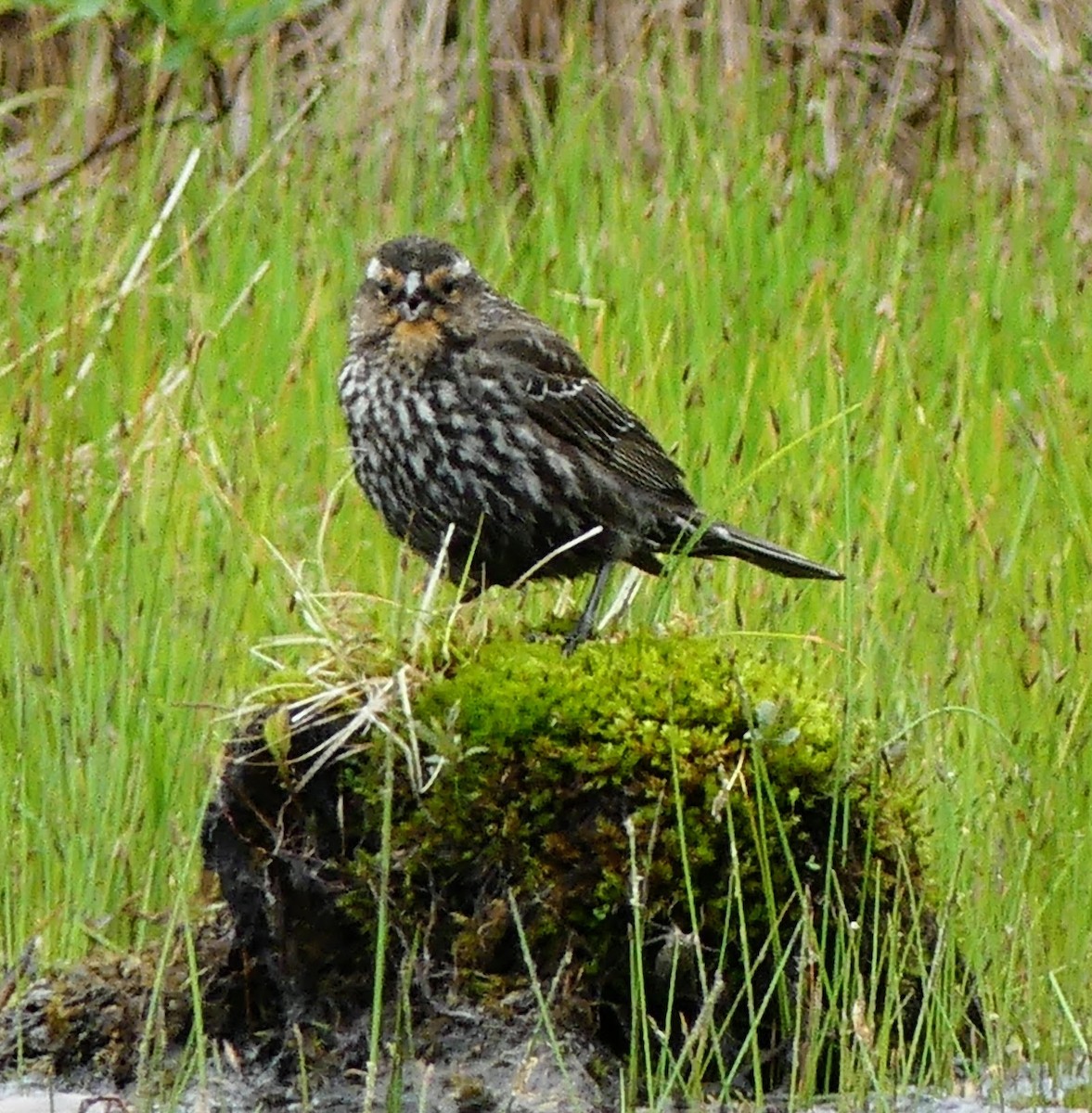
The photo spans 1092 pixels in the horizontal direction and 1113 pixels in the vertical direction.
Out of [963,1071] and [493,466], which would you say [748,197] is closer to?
[493,466]

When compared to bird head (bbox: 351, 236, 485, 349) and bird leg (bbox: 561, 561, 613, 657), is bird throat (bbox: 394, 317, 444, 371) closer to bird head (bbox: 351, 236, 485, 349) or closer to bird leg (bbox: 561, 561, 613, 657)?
bird head (bbox: 351, 236, 485, 349)

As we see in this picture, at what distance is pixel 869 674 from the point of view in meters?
3.74

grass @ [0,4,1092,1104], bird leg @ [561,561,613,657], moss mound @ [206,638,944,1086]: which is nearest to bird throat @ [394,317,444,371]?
grass @ [0,4,1092,1104]

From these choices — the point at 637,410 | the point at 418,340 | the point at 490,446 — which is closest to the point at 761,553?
the point at 490,446

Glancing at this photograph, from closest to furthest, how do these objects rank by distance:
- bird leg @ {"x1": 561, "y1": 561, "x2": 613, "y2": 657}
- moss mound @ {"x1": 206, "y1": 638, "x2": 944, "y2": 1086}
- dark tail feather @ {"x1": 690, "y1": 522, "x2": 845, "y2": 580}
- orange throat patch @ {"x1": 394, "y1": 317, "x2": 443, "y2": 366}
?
moss mound @ {"x1": 206, "y1": 638, "x2": 944, "y2": 1086} < bird leg @ {"x1": 561, "y1": 561, "x2": 613, "y2": 657} < orange throat patch @ {"x1": 394, "y1": 317, "x2": 443, "y2": 366} < dark tail feather @ {"x1": 690, "y1": 522, "x2": 845, "y2": 580}

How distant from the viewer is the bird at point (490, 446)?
4227mm

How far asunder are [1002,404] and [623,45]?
2884 millimetres

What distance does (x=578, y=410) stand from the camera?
456cm

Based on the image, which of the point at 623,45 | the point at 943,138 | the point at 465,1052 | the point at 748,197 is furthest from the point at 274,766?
the point at 623,45

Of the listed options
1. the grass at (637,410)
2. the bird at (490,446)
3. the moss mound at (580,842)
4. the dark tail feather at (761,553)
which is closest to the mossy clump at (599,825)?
the moss mound at (580,842)

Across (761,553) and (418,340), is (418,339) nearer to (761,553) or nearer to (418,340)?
(418,340)

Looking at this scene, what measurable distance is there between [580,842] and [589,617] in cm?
59

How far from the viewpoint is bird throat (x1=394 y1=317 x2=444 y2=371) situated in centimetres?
434

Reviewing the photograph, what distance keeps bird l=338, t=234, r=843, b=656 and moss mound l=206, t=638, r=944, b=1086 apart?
2.54ft
